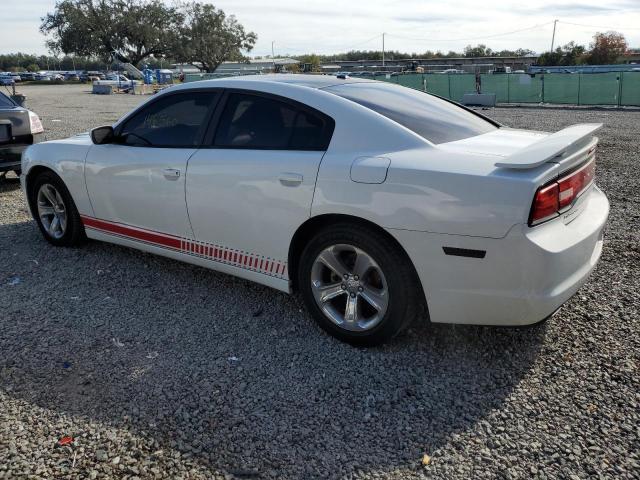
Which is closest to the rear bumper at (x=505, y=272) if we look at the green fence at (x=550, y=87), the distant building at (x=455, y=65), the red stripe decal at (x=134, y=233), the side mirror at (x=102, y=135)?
the red stripe decal at (x=134, y=233)

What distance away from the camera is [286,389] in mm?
3115

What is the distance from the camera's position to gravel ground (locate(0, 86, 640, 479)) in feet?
8.39

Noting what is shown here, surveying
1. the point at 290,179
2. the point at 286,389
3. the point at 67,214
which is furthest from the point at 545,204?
the point at 67,214

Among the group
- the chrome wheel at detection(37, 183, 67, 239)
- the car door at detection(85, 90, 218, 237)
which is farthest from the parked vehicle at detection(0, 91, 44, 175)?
the car door at detection(85, 90, 218, 237)

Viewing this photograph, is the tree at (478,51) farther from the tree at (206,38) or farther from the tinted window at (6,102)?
the tinted window at (6,102)

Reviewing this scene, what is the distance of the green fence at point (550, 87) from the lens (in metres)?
20.2

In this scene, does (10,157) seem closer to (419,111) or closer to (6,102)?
(6,102)

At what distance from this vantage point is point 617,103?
20328 millimetres

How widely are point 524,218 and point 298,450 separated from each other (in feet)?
5.12

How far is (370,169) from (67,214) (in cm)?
334

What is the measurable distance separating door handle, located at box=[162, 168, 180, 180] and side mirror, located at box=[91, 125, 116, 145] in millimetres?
813

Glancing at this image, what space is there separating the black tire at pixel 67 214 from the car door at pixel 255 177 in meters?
1.71

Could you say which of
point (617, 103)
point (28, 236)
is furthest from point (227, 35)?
point (28, 236)

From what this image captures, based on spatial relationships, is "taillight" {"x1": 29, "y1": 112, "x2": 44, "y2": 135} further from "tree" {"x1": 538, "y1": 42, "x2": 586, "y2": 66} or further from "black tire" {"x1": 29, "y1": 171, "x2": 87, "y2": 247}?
"tree" {"x1": 538, "y1": 42, "x2": 586, "y2": 66}
